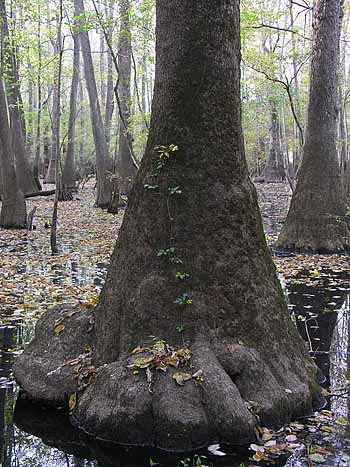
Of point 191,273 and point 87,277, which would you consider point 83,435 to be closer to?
point 191,273

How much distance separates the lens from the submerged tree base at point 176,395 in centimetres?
369

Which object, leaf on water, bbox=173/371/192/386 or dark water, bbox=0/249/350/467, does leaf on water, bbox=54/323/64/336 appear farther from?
leaf on water, bbox=173/371/192/386

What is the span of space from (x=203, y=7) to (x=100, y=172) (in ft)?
49.0

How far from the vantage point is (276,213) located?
66.8 feet

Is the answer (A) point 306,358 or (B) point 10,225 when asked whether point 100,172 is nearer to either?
(B) point 10,225

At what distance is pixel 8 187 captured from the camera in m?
13.8

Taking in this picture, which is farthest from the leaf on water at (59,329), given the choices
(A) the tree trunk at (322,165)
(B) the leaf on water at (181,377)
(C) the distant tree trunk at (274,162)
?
(C) the distant tree trunk at (274,162)

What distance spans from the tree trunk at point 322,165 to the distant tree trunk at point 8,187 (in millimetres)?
6752

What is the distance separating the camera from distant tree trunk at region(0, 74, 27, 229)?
1382 centimetres

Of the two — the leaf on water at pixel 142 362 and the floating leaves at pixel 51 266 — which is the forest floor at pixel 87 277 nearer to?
the floating leaves at pixel 51 266

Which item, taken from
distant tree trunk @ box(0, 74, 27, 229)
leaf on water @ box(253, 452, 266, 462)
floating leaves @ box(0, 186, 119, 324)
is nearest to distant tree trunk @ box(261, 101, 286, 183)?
floating leaves @ box(0, 186, 119, 324)

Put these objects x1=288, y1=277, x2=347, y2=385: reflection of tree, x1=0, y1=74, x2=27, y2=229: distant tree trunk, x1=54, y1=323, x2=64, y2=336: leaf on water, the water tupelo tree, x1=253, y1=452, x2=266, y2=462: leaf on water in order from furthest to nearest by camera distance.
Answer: x1=0, y1=74, x2=27, y2=229: distant tree trunk
x1=288, y1=277, x2=347, y2=385: reflection of tree
x1=54, y1=323, x2=64, y2=336: leaf on water
the water tupelo tree
x1=253, y1=452, x2=266, y2=462: leaf on water

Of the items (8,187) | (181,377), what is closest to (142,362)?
(181,377)

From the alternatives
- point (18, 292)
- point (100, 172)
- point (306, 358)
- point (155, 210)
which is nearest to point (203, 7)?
point (155, 210)
